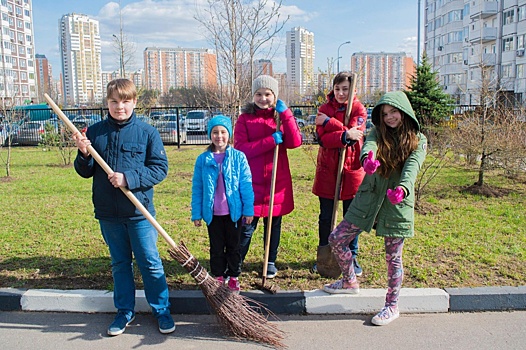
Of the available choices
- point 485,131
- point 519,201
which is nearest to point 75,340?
point 519,201

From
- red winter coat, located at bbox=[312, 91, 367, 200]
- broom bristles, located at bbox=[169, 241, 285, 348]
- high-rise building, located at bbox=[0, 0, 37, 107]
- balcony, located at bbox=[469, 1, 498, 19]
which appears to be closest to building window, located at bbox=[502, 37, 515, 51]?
balcony, located at bbox=[469, 1, 498, 19]

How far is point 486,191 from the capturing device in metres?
8.30

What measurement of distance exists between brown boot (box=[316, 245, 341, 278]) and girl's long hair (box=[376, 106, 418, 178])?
1079mm

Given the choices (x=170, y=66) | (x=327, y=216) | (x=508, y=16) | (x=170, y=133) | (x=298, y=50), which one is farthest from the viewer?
(x=508, y=16)

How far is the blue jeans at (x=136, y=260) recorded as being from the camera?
11.8 feet

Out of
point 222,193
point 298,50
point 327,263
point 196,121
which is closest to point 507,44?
point 298,50

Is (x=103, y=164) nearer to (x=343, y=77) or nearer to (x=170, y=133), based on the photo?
(x=343, y=77)

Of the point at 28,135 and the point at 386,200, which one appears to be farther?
the point at 28,135

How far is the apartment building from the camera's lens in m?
42.8

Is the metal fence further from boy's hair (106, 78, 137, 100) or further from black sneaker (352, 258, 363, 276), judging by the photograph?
boy's hair (106, 78, 137, 100)

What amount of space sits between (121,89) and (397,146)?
2.17m

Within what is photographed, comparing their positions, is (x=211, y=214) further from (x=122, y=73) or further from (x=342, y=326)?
(x=122, y=73)

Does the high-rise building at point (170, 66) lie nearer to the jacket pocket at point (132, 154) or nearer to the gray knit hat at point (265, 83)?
the gray knit hat at point (265, 83)

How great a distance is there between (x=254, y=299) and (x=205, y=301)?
0.43 meters
